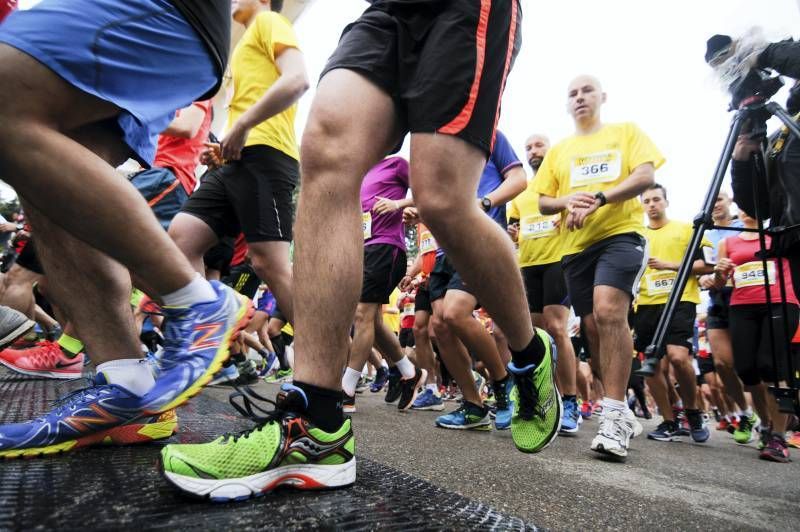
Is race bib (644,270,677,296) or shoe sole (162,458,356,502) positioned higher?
race bib (644,270,677,296)

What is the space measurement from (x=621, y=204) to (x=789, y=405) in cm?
156

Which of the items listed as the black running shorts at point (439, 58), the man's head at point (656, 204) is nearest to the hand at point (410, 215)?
the black running shorts at point (439, 58)

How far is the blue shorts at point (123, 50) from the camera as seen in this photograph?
1147 millimetres

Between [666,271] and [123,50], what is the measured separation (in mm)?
5022

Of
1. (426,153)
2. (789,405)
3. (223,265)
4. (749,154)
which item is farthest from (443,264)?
(426,153)

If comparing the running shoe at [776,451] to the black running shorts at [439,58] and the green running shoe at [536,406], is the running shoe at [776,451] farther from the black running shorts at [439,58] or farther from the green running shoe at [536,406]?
the black running shorts at [439,58]

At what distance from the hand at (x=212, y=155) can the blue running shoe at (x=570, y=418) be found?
2.49 metres

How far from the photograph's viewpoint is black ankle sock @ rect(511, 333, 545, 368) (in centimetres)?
152

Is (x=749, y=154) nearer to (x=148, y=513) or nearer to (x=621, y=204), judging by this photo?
(x=621, y=204)

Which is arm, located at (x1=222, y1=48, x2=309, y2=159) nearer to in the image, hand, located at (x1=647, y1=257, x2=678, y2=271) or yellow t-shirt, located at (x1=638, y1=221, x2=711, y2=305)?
hand, located at (x1=647, y1=257, x2=678, y2=271)

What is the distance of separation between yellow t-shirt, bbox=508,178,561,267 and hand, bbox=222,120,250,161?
250 cm

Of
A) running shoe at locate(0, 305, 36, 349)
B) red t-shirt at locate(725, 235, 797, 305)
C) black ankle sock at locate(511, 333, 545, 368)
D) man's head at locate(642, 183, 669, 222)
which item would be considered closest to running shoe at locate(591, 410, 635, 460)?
black ankle sock at locate(511, 333, 545, 368)

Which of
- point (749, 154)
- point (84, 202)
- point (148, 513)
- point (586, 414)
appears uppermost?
point (749, 154)

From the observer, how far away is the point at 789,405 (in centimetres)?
178
